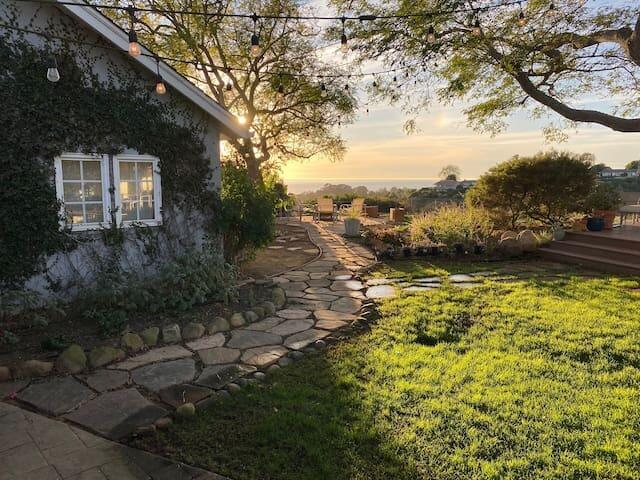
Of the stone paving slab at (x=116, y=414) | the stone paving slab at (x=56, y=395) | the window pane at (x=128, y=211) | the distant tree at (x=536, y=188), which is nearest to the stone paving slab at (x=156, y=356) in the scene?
the stone paving slab at (x=56, y=395)

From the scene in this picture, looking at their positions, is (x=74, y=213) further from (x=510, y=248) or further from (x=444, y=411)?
(x=510, y=248)

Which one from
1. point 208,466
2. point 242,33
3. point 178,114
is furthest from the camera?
point 242,33

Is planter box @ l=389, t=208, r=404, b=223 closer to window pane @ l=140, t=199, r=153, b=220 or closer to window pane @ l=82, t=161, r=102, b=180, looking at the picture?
window pane @ l=140, t=199, r=153, b=220

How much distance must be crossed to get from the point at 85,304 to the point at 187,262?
52.8 inches

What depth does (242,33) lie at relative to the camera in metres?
13.1

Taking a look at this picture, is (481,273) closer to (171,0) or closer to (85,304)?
(85,304)

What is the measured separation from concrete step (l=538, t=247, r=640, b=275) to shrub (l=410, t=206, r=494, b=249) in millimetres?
1375

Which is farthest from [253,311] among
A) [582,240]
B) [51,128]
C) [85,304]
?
[582,240]

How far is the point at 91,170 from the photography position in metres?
5.76

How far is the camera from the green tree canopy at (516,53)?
8.01m

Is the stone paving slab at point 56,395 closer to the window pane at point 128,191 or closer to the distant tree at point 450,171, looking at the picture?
the window pane at point 128,191

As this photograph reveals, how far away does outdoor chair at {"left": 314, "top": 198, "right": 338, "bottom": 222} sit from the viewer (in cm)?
1762

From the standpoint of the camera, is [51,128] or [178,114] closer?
[51,128]

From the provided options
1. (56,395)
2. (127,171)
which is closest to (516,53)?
(127,171)
